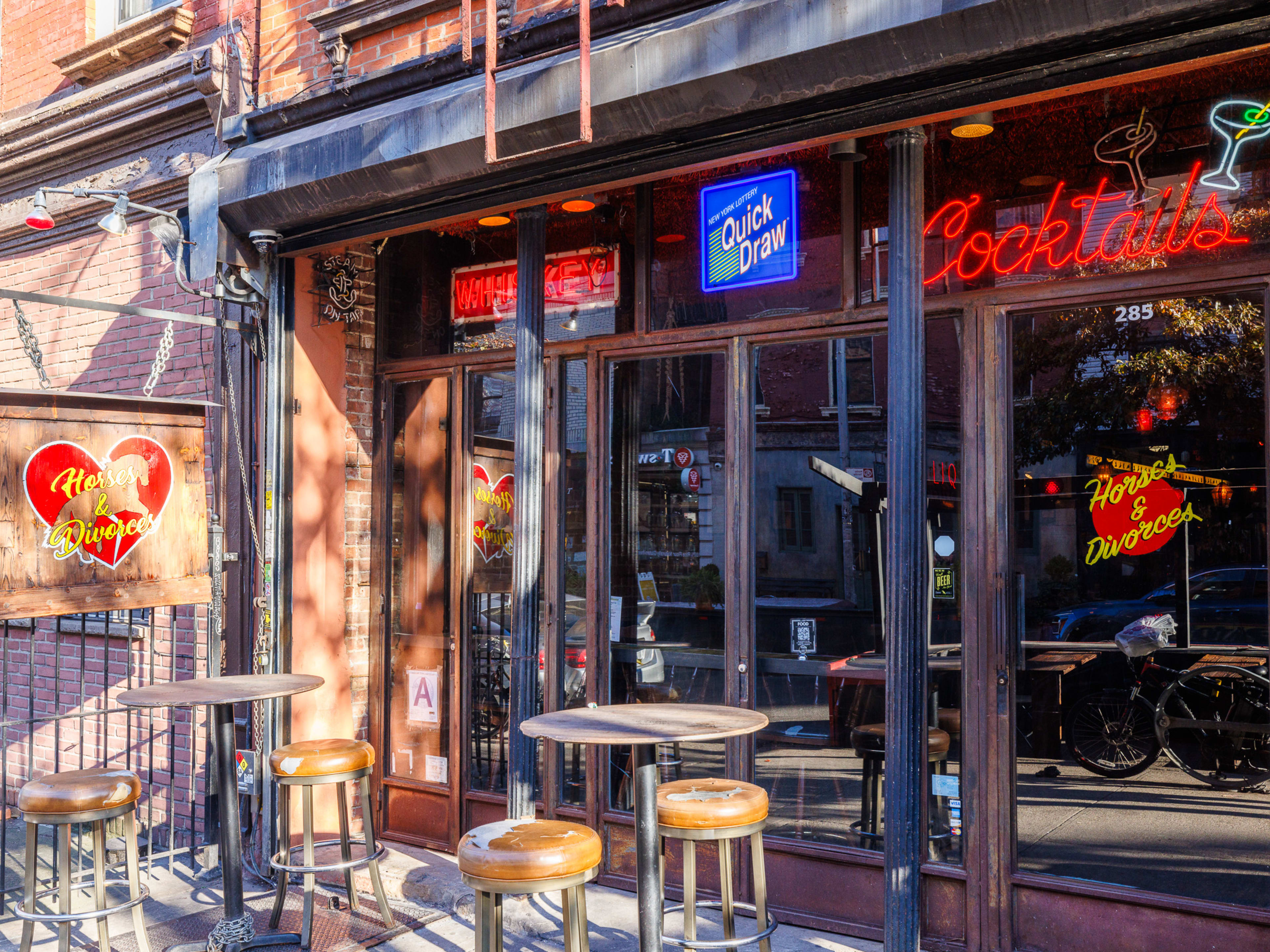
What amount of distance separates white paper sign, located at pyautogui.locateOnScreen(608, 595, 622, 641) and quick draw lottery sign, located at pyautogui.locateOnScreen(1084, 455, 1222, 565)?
239cm

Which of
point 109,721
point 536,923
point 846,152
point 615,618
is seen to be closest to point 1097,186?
point 846,152

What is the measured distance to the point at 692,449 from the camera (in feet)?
17.1

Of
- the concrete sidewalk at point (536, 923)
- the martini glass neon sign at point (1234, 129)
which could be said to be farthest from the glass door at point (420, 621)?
the martini glass neon sign at point (1234, 129)

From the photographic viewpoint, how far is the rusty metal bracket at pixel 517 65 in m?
4.04

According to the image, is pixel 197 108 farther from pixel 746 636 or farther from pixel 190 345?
pixel 746 636

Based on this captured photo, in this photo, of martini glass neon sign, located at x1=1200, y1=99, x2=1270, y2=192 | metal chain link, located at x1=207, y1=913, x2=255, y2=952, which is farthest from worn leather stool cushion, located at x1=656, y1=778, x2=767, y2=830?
martini glass neon sign, located at x1=1200, y1=99, x2=1270, y2=192

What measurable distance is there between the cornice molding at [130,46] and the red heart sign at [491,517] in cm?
365

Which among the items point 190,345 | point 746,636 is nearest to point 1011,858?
point 746,636

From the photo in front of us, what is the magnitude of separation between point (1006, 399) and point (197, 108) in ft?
17.8

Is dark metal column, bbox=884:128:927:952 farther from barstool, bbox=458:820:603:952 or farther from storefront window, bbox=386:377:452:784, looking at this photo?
storefront window, bbox=386:377:452:784

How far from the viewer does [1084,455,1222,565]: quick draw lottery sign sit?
406 cm

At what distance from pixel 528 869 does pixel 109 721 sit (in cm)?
499

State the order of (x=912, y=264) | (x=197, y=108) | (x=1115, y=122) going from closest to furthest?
1. (x=912, y=264)
2. (x=1115, y=122)
3. (x=197, y=108)

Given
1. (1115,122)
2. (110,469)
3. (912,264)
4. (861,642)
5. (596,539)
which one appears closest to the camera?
(912,264)
